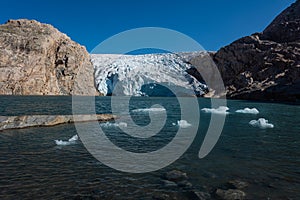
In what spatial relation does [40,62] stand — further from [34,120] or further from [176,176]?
[176,176]

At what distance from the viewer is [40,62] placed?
103188mm

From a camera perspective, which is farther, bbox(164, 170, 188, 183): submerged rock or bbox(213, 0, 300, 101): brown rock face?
bbox(213, 0, 300, 101): brown rock face

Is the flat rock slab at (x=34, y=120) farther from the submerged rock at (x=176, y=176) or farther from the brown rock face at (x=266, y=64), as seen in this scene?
the brown rock face at (x=266, y=64)

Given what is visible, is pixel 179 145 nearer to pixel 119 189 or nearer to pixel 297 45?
pixel 119 189

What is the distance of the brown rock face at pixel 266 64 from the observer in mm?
86125

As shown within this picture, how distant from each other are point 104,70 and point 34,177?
435 ft

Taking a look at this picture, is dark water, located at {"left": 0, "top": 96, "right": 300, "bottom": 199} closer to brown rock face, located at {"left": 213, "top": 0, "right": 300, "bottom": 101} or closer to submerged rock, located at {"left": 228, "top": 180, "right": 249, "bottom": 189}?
submerged rock, located at {"left": 228, "top": 180, "right": 249, "bottom": 189}

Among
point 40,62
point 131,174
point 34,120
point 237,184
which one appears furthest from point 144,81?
point 237,184

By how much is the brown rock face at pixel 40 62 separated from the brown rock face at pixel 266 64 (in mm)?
70650

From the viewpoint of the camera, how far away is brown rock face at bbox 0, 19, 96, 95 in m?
95.8

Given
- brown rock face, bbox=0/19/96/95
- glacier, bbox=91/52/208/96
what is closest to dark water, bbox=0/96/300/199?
brown rock face, bbox=0/19/96/95

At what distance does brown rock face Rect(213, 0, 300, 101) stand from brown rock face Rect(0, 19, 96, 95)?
7065cm

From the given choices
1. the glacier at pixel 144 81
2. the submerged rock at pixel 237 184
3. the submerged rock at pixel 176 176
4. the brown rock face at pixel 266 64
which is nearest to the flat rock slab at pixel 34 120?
the submerged rock at pixel 176 176

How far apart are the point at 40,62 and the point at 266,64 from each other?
9765 cm
